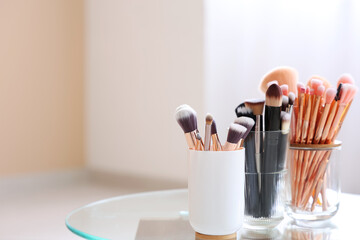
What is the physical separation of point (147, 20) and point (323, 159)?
2169 mm

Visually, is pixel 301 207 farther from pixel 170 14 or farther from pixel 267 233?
pixel 170 14

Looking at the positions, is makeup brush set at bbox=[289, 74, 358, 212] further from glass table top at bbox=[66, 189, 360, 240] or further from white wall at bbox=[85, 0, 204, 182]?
white wall at bbox=[85, 0, 204, 182]

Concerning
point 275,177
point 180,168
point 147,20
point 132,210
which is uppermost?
point 147,20

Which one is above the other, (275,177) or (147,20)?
(147,20)

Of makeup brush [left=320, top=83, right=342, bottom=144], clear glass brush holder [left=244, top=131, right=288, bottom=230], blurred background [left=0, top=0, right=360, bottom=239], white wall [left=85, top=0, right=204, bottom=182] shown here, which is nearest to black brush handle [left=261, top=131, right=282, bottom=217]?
clear glass brush holder [left=244, top=131, right=288, bottom=230]

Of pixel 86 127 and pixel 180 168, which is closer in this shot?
pixel 180 168

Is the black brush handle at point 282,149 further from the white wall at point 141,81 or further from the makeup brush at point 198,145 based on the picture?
the white wall at point 141,81

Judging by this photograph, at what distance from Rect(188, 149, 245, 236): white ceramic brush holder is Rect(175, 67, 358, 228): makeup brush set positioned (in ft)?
0.07

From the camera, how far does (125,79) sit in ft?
9.77

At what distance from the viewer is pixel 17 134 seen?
2848 millimetres

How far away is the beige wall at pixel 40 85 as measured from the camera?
2.78 metres

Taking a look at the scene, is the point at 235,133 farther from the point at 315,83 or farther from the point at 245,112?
the point at 315,83

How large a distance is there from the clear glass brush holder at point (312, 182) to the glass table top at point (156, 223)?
0.03 metres

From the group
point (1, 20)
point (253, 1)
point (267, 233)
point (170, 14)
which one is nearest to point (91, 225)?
point (267, 233)
